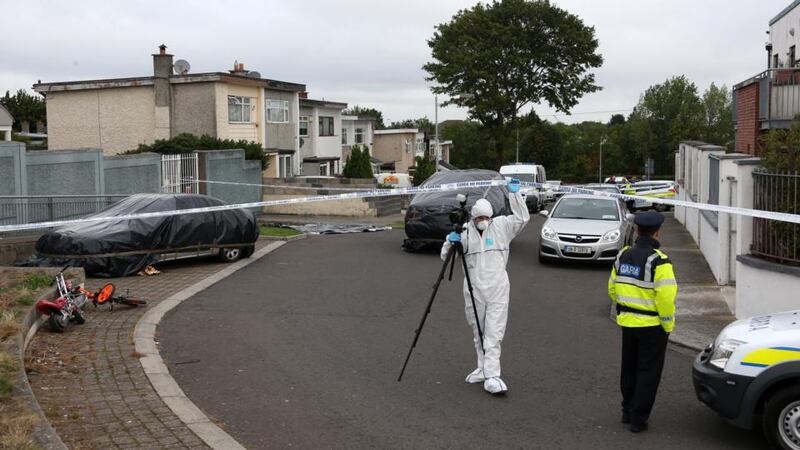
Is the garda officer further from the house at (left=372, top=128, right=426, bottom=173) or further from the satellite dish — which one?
the house at (left=372, top=128, right=426, bottom=173)

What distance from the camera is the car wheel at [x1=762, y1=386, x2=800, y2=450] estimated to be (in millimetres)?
6137

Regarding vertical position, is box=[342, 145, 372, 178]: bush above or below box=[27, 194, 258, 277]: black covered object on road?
above

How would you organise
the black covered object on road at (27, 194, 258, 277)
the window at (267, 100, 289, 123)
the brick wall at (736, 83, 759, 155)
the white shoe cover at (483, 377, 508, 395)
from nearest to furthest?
the white shoe cover at (483, 377, 508, 395)
the black covered object on road at (27, 194, 258, 277)
the brick wall at (736, 83, 759, 155)
the window at (267, 100, 289, 123)

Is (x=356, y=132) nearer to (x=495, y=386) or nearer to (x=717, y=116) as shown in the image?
(x=717, y=116)

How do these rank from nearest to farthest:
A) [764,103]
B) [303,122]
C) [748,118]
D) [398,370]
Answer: [398,370] < [764,103] < [748,118] < [303,122]

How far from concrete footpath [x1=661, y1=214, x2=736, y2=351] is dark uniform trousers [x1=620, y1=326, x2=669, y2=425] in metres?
3.20

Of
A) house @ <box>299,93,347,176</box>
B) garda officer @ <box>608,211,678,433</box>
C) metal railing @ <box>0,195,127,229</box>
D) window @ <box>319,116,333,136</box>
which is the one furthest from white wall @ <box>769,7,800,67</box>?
window @ <box>319,116,333,136</box>

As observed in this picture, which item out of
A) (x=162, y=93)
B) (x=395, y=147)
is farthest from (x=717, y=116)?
(x=162, y=93)

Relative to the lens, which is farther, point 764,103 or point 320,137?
point 320,137

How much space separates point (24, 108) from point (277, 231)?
211ft

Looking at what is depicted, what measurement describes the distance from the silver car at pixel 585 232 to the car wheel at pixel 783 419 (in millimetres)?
10126

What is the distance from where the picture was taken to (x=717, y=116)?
85500 millimetres

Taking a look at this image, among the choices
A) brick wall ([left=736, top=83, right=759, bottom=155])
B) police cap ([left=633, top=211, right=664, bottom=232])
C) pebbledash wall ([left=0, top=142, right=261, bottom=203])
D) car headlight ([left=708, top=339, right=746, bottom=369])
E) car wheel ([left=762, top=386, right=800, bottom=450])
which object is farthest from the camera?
brick wall ([left=736, top=83, right=759, bottom=155])

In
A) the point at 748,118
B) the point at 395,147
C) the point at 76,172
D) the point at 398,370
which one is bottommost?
the point at 398,370
